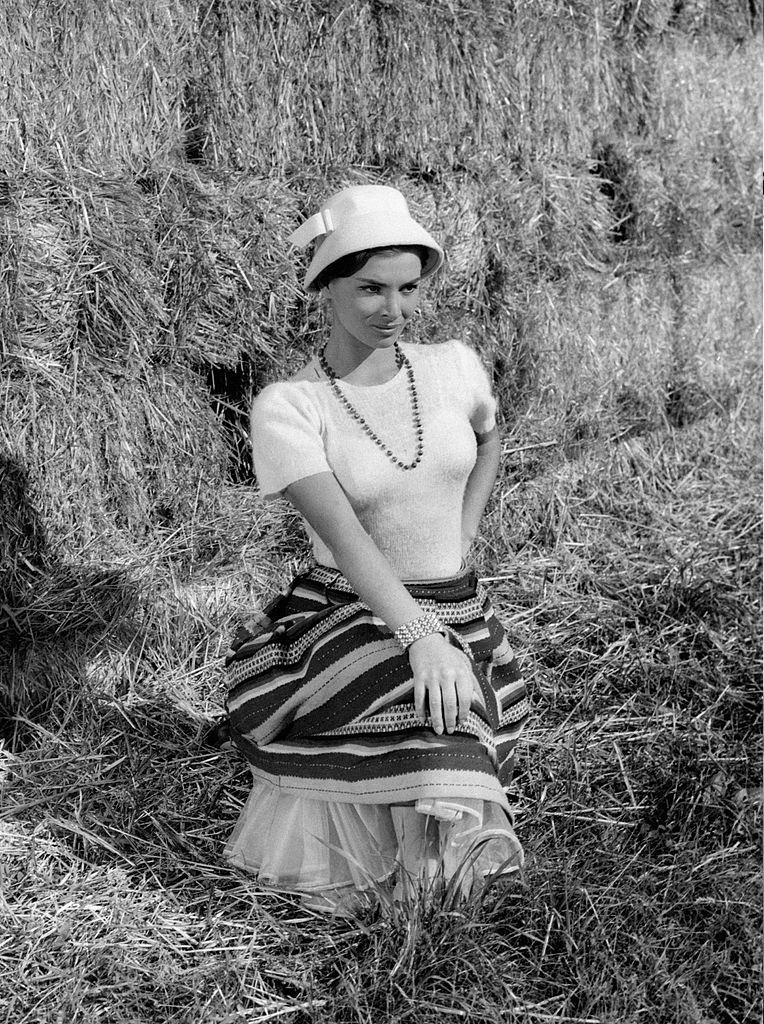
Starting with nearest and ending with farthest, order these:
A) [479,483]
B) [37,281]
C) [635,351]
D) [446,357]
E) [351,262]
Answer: [351,262], [446,357], [479,483], [37,281], [635,351]

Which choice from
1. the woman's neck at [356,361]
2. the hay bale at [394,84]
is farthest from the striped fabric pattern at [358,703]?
the hay bale at [394,84]

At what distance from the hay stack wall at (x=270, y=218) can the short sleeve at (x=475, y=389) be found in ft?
3.09

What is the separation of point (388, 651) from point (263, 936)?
572 millimetres

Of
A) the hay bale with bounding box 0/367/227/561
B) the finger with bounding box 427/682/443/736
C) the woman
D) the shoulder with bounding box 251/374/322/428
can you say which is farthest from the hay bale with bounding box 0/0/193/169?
the finger with bounding box 427/682/443/736

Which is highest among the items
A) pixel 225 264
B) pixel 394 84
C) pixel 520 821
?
pixel 394 84

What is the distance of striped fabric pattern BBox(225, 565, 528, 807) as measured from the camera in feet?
6.93

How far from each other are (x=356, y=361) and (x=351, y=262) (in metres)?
0.20

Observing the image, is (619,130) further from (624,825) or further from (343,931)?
(343,931)

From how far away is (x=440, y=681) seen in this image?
2066mm

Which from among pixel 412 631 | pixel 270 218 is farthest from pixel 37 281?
pixel 412 631

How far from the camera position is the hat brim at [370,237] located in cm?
215

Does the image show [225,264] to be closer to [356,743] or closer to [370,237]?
[370,237]

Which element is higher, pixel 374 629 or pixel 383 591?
pixel 383 591

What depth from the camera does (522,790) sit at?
2752mm
